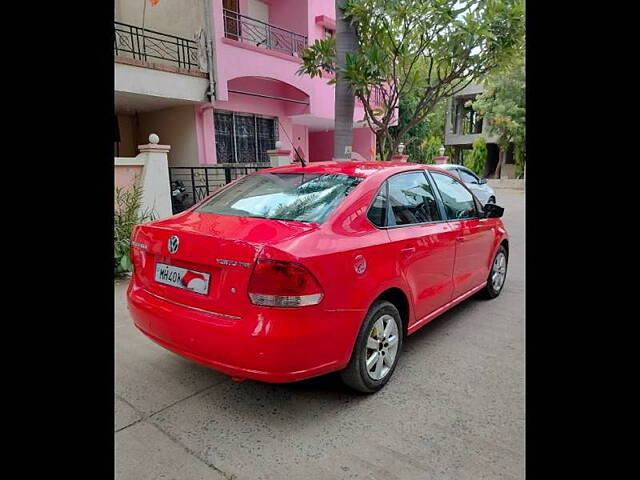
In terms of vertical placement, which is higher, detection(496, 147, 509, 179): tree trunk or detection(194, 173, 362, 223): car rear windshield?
detection(496, 147, 509, 179): tree trunk

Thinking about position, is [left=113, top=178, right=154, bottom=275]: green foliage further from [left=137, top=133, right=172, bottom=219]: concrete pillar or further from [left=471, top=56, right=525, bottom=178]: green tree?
[left=471, top=56, right=525, bottom=178]: green tree

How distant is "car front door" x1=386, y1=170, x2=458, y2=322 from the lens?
3.02 meters

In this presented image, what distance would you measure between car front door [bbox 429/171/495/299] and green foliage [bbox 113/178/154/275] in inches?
152

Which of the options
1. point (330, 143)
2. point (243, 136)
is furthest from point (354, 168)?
point (330, 143)

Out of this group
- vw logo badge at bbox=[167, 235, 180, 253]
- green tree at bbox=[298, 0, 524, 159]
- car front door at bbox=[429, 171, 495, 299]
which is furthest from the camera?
green tree at bbox=[298, 0, 524, 159]

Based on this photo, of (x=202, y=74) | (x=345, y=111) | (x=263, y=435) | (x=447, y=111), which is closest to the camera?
(x=263, y=435)

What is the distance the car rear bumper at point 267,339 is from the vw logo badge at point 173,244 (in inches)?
12.7

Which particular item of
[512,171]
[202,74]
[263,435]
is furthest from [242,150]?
[512,171]

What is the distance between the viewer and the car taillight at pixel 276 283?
2281mm

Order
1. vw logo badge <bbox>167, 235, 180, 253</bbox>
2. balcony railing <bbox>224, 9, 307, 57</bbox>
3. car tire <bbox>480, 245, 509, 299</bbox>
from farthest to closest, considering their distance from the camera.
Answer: balcony railing <bbox>224, 9, 307, 57</bbox>
car tire <bbox>480, 245, 509, 299</bbox>
vw logo badge <bbox>167, 235, 180, 253</bbox>

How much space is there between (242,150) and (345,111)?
5.40 m

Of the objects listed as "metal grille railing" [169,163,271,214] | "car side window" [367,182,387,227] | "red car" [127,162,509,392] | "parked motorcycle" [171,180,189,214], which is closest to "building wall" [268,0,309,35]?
Result: "metal grille railing" [169,163,271,214]
